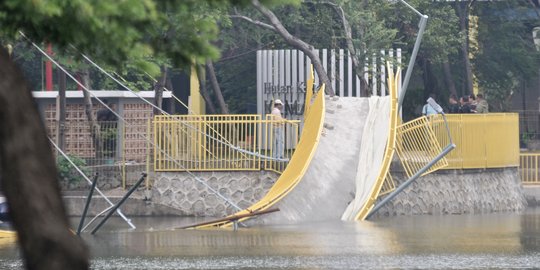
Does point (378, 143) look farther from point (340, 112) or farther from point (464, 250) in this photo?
point (464, 250)

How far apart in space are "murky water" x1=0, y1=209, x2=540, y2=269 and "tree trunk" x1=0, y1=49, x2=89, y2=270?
10.9 meters

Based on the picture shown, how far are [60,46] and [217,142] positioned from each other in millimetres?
21304

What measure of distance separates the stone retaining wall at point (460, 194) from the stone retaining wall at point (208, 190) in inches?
113

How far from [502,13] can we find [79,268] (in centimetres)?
3830

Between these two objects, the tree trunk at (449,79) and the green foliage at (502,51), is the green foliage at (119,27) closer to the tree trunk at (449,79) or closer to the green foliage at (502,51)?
the tree trunk at (449,79)

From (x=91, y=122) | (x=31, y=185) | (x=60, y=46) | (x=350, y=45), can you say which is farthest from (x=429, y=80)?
(x=31, y=185)

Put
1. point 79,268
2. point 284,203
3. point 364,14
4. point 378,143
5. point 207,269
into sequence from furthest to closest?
point 364,14
point 378,143
point 284,203
point 207,269
point 79,268

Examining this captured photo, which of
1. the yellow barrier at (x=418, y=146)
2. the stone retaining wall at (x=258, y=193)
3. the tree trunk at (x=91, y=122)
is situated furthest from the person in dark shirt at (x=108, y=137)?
the yellow barrier at (x=418, y=146)

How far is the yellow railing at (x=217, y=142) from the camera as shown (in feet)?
98.9

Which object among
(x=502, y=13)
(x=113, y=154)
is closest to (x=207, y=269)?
(x=113, y=154)

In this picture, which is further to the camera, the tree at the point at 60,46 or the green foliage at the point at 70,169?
the green foliage at the point at 70,169

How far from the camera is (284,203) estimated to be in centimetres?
2717

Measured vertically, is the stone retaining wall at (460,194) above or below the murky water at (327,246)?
above

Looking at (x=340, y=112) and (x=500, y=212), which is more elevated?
(x=340, y=112)
